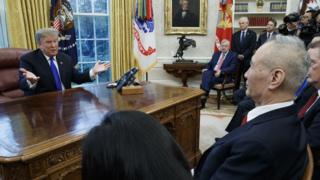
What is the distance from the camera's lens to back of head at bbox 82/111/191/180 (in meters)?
0.54

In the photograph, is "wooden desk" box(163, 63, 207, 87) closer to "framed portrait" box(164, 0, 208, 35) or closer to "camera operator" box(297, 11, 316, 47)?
"framed portrait" box(164, 0, 208, 35)

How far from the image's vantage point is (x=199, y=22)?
5.60 meters

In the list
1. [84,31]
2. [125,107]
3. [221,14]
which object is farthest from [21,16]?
[221,14]

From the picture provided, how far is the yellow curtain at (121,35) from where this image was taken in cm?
488

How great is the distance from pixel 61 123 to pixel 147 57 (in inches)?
124

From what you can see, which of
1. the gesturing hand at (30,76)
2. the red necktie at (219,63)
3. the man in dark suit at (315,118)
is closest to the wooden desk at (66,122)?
the gesturing hand at (30,76)

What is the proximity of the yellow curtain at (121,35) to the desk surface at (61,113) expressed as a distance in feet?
7.55

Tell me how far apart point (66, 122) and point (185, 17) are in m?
4.32

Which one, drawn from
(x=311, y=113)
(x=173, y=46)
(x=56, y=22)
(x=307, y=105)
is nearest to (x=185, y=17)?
(x=173, y=46)

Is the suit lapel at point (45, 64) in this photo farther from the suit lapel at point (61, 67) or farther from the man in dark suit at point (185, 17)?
the man in dark suit at point (185, 17)

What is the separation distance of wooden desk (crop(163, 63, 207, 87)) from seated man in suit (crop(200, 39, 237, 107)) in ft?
1.54

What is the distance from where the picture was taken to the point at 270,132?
0.97m

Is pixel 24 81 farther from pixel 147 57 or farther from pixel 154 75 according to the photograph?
pixel 154 75

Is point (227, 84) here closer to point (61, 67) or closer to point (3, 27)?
point (61, 67)
